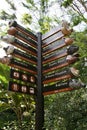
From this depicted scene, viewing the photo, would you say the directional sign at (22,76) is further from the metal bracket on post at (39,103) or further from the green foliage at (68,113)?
the green foliage at (68,113)

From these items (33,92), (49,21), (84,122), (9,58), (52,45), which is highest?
(49,21)

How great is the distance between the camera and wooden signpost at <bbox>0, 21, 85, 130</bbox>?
540cm

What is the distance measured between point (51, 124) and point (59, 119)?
0.74 ft

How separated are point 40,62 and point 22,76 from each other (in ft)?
2.89

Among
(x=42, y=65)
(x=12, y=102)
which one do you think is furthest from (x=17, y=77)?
(x=12, y=102)

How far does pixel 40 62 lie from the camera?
20.5ft

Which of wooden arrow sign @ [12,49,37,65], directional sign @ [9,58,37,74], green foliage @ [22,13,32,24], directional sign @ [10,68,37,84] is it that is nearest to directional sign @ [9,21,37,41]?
wooden arrow sign @ [12,49,37,65]

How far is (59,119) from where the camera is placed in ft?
17.9

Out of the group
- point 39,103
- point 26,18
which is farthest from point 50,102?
point 26,18

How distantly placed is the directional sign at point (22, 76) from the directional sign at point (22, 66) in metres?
0.14

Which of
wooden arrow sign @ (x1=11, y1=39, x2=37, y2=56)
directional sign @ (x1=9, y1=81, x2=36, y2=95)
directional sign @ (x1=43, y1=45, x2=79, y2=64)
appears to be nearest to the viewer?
directional sign @ (x1=9, y1=81, x2=36, y2=95)

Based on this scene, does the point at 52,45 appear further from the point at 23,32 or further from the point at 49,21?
the point at 49,21

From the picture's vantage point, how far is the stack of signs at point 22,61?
17.7ft

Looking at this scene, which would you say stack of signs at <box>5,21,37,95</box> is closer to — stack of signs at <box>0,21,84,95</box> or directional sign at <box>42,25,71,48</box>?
stack of signs at <box>0,21,84,95</box>
